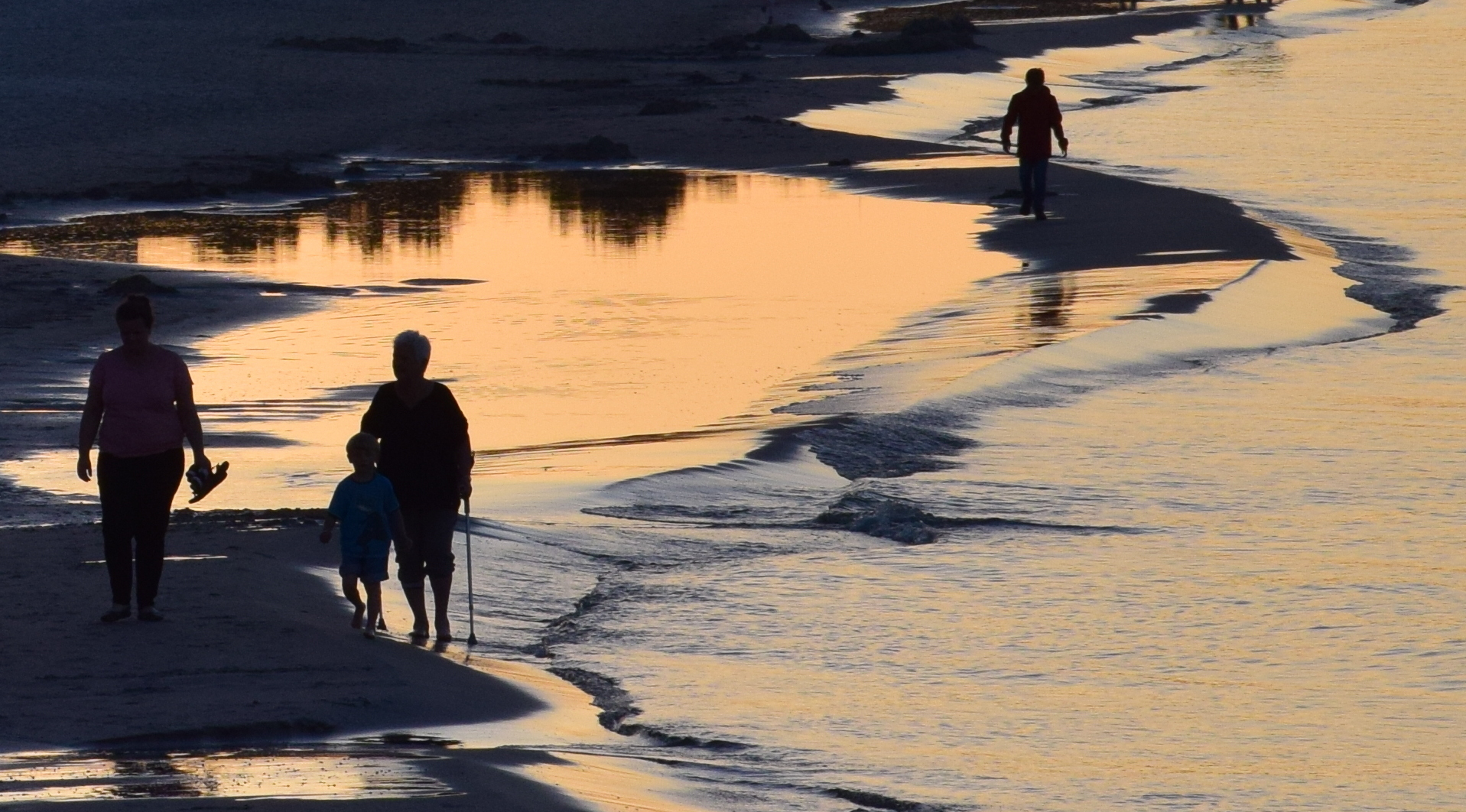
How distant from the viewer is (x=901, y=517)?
38.3 feet

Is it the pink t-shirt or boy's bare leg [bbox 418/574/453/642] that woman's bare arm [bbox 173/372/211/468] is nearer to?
the pink t-shirt

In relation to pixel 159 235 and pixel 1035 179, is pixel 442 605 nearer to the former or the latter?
pixel 1035 179

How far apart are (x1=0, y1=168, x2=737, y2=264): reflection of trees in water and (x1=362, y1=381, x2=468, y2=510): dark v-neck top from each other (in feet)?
48.0

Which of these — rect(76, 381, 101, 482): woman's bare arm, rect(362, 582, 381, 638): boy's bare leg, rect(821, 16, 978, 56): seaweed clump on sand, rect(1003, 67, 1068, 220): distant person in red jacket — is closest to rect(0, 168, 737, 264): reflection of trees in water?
rect(1003, 67, 1068, 220): distant person in red jacket

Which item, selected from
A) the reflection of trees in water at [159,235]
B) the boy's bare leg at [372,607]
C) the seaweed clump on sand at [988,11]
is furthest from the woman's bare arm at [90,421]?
the seaweed clump on sand at [988,11]

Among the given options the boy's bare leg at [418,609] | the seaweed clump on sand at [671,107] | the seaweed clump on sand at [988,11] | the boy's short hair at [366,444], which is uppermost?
the seaweed clump on sand at [988,11]

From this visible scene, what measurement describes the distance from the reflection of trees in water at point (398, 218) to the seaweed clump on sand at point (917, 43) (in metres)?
21.6

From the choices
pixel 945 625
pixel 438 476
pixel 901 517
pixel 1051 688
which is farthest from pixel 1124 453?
pixel 438 476

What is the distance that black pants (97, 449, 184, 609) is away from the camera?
8.62 metres

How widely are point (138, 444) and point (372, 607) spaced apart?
116cm

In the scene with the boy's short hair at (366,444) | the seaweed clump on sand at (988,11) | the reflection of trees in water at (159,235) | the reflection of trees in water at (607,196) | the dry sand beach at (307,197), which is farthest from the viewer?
the seaweed clump on sand at (988,11)

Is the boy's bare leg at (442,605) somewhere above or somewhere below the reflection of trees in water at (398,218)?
below

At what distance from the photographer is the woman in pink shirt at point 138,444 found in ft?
28.1

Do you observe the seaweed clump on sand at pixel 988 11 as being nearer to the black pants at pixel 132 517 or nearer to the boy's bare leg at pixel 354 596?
the boy's bare leg at pixel 354 596
